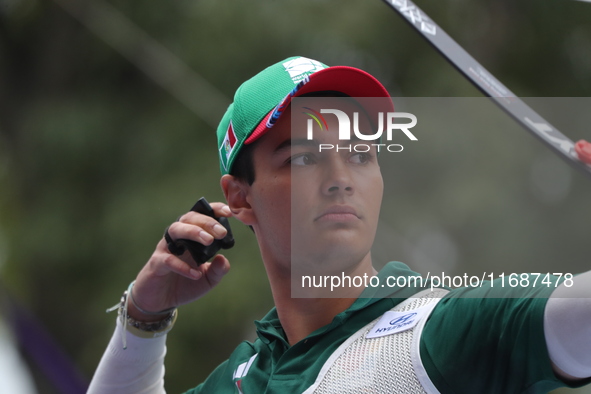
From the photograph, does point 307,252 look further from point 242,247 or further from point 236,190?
point 242,247

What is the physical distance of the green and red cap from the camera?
5.50 feet

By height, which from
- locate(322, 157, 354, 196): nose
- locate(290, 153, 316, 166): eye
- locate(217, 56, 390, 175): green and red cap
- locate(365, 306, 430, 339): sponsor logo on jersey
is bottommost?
locate(365, 306, 430, 339): sponsor logo on jersey

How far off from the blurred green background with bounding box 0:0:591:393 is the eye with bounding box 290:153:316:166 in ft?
7.19

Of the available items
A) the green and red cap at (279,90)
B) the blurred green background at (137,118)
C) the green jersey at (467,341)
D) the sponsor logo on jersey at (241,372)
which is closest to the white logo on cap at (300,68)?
the green and red cap at (279,90)

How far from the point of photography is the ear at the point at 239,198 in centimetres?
182

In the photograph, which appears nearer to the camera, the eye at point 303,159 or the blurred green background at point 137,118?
Result: the eye at point 303,159

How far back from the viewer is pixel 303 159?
162 centimetres

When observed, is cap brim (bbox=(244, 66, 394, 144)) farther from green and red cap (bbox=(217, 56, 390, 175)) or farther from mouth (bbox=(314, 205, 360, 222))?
mouth (bbox=(314, 205, 360, 222))

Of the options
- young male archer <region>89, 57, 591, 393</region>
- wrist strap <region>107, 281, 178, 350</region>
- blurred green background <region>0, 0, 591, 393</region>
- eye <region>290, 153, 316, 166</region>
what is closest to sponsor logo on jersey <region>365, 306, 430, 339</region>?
young male archer <region>89, 57, 591, 393</region>

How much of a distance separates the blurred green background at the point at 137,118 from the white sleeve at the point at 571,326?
8.53ft

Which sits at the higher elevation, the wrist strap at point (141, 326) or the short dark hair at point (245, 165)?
the short dark hair at point (245, 165)

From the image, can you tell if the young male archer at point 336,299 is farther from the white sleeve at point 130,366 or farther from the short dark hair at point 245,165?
the white sleeve at point 130,366

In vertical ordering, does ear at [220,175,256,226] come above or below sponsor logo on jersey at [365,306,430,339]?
above

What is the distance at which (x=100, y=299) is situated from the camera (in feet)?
16.3
